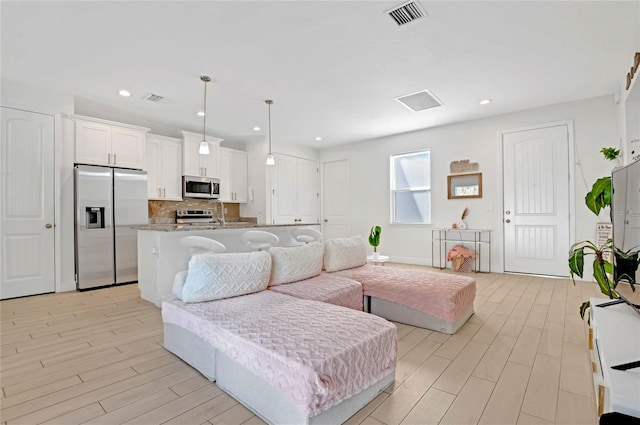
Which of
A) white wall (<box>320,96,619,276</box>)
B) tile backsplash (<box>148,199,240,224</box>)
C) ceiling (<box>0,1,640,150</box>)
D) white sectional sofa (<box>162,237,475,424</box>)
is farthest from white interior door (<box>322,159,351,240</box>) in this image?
white sectional sofa (<box>162,237,475,424</box>)

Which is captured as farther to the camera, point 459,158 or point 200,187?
point 200,187

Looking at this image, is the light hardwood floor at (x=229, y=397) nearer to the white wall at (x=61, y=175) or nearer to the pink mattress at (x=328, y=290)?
the pink mattress at (x=328, y=290)

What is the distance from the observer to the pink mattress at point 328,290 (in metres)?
2.49

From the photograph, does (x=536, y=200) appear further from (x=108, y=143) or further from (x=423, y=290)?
(x=108, y=143)

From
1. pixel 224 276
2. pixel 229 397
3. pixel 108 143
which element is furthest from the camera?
pixel 108 143

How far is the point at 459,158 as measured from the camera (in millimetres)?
5371

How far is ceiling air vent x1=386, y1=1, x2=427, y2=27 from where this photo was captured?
2332 millimetres

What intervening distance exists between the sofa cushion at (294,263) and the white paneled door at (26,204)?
3.25m

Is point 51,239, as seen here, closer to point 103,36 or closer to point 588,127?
point 103,36

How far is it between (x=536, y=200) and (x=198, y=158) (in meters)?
5.68

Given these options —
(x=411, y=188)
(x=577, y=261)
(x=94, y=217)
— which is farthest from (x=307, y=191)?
(x=577, y=261)

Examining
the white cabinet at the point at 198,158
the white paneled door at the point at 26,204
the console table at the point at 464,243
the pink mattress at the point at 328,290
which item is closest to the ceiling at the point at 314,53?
the white paneled door at the point at 26,204

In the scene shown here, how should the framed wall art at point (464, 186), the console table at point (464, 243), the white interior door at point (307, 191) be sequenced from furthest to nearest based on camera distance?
the white interior door at point (307, 191), the framed wall art at point (464, 186), the console table at point (464, 243)

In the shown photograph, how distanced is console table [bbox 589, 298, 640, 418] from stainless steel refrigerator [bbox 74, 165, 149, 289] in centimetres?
A: 455
